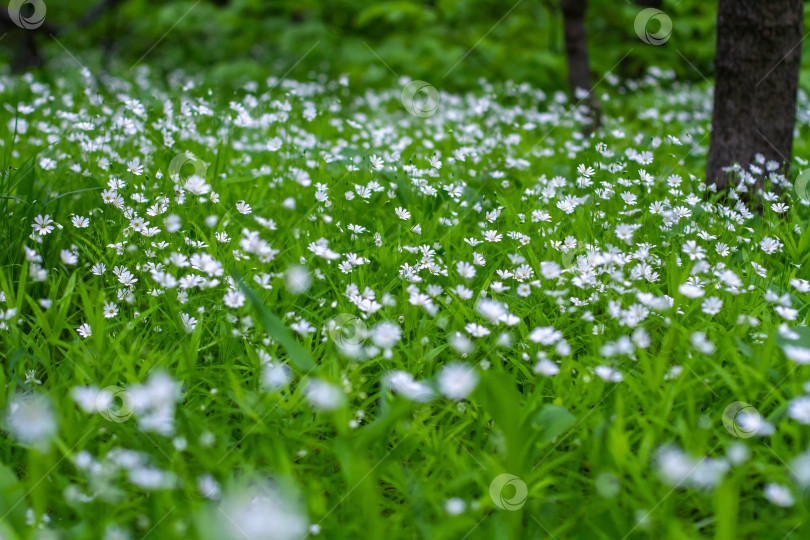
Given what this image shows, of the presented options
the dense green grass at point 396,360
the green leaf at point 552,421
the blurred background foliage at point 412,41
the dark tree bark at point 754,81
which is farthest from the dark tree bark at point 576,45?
the green leaf at point 552,421

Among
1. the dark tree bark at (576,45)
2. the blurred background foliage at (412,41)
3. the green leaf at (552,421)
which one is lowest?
the green leaf at (552,421)

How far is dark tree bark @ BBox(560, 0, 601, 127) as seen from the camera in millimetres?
5629

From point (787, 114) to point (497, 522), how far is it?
3256 mm

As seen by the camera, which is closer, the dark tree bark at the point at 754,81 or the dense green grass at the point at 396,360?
the dense green grass at the point at 396,360

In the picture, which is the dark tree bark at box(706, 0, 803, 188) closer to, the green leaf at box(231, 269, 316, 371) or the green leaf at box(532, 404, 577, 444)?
the green leaf at box(532, 404, 577, 444)

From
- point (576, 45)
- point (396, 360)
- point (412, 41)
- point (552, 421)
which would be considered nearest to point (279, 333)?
point (396, 360)

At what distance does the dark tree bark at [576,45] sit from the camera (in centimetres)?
563

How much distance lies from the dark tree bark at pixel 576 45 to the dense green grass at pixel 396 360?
2.34 m

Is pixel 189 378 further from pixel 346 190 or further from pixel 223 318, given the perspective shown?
pixel 346 190

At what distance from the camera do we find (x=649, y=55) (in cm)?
770

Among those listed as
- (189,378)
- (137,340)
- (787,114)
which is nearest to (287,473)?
(189,378)

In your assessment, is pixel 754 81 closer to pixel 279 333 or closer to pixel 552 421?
pixel 552 421

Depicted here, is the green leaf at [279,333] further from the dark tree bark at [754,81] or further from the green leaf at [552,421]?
the dark tree bark at [754,81]

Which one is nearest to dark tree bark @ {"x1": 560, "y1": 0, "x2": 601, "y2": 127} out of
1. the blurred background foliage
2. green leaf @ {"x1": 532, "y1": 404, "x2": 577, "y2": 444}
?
the blurred background foliage
